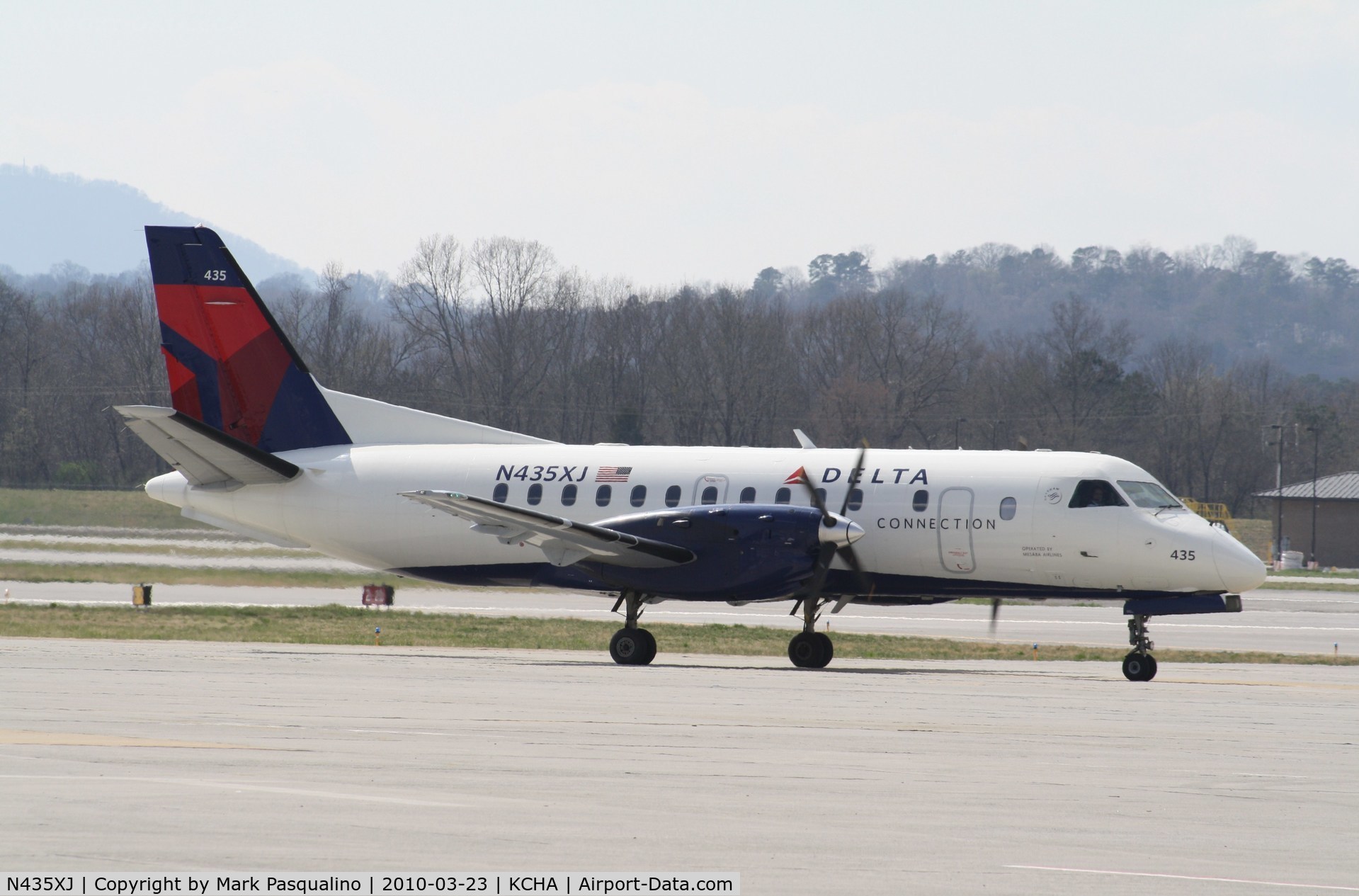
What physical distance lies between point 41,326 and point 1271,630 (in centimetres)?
7239

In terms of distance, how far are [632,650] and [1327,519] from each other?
65.4 metres

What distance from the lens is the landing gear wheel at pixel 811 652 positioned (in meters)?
23.1

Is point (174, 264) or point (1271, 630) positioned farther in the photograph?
point (1271, 630)

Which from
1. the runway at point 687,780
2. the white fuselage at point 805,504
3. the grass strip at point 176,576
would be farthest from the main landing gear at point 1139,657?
the grass strip at point 176,576

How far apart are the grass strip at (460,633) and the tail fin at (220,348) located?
3971 mm

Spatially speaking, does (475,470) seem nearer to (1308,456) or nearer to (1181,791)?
(1181,791)

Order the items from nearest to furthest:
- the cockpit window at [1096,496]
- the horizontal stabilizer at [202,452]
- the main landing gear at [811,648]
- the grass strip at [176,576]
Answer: the cockpit window at [1096,496] → the main landing gear at [811,648] → the horizontal stabilizer at [202,452] → the grass strip at [176,576]

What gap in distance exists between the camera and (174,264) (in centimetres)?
2661

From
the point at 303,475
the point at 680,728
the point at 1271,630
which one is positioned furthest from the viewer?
the point at 1271,630

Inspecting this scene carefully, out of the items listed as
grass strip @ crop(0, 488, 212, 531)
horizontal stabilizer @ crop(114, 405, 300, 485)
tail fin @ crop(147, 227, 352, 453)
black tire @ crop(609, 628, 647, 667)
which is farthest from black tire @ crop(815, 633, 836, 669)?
grass strip @ crop(0, 488, 212, 531)

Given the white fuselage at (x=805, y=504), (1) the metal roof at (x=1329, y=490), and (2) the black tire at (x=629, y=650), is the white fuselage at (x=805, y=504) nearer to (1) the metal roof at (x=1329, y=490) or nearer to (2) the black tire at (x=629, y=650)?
(2) the black tire at (x=629, y=650)

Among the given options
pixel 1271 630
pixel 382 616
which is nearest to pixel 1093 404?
pixel 1271 630

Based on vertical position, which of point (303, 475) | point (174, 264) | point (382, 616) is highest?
point (174, 264)
